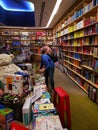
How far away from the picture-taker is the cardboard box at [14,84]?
5.40 ft

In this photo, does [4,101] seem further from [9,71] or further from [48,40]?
[48,40]

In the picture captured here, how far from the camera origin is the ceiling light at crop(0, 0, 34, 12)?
9.19m

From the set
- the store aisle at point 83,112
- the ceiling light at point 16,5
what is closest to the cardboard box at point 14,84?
the store aisle at point 83,112

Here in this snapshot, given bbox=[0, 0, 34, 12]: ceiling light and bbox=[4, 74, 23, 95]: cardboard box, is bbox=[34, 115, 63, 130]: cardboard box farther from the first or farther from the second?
bbox=[0, 0, 34, 12]: ceiling light

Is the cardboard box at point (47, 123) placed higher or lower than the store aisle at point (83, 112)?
higher

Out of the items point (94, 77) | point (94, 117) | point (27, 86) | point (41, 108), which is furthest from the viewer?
point (94, 77)

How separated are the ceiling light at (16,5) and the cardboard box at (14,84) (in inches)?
332

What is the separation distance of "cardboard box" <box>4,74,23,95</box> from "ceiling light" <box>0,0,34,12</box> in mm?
8424

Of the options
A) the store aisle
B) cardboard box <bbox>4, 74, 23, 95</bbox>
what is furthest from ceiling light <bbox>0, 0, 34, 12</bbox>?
cardboard box <bbox>4, 74, 23, 95</bbox>

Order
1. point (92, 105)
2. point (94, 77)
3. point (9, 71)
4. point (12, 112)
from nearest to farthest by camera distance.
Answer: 1. point (12, 112)
2. point (9, 71)
3. point (92, 105)
4. point (94, 77)

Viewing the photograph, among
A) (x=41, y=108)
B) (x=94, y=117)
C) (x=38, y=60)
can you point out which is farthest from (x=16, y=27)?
(x=41, y=108)

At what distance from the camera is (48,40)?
12.5m

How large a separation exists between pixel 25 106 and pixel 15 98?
0.15m

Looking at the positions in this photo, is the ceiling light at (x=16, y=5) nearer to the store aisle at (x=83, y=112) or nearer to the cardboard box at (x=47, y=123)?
the store aisle at (x=83, y=112)
